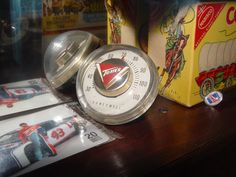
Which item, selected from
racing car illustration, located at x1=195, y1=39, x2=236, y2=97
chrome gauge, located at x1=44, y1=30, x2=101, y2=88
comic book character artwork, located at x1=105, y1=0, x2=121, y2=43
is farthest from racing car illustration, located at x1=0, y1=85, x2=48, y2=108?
racing car illustration, located at x1=195, y1=39, x2=236, y2=97

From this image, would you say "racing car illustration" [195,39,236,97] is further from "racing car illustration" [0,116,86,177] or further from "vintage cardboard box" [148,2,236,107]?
"racing car illustration" [0,116,86,177]

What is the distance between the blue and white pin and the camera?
603 mm

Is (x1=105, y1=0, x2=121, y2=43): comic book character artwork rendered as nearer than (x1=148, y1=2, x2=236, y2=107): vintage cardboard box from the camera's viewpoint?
No

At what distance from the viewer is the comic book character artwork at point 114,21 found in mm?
708

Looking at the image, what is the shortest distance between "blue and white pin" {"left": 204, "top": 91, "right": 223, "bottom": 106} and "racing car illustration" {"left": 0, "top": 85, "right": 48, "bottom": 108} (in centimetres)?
35

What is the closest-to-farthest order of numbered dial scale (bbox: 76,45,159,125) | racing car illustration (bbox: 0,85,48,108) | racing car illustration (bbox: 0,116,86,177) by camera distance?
1. racing car illustration (bbox: 0,116,86,177)
2. numbered dial scale (bbox: 76,45,159,125)
3. racing car illustration (bbox: 0,85,48,108)

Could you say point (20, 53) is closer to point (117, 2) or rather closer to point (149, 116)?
point (117, 2)

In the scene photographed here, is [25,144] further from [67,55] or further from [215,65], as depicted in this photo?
[215,65]

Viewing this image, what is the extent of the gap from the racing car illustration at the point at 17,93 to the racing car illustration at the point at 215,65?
1.13ft

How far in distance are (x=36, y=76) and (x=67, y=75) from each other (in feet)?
0.60

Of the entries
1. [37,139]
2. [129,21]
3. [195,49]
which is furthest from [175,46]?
[37,139]

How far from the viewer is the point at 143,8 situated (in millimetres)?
670

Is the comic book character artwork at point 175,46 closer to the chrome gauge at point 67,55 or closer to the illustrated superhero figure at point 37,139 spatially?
the chrome gauge at point 67,55

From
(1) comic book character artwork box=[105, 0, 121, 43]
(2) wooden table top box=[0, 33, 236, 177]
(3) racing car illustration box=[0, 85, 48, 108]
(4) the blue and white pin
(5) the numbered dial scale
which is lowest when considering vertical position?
(2) wooden table top box=[0, 33, 236, 177]
